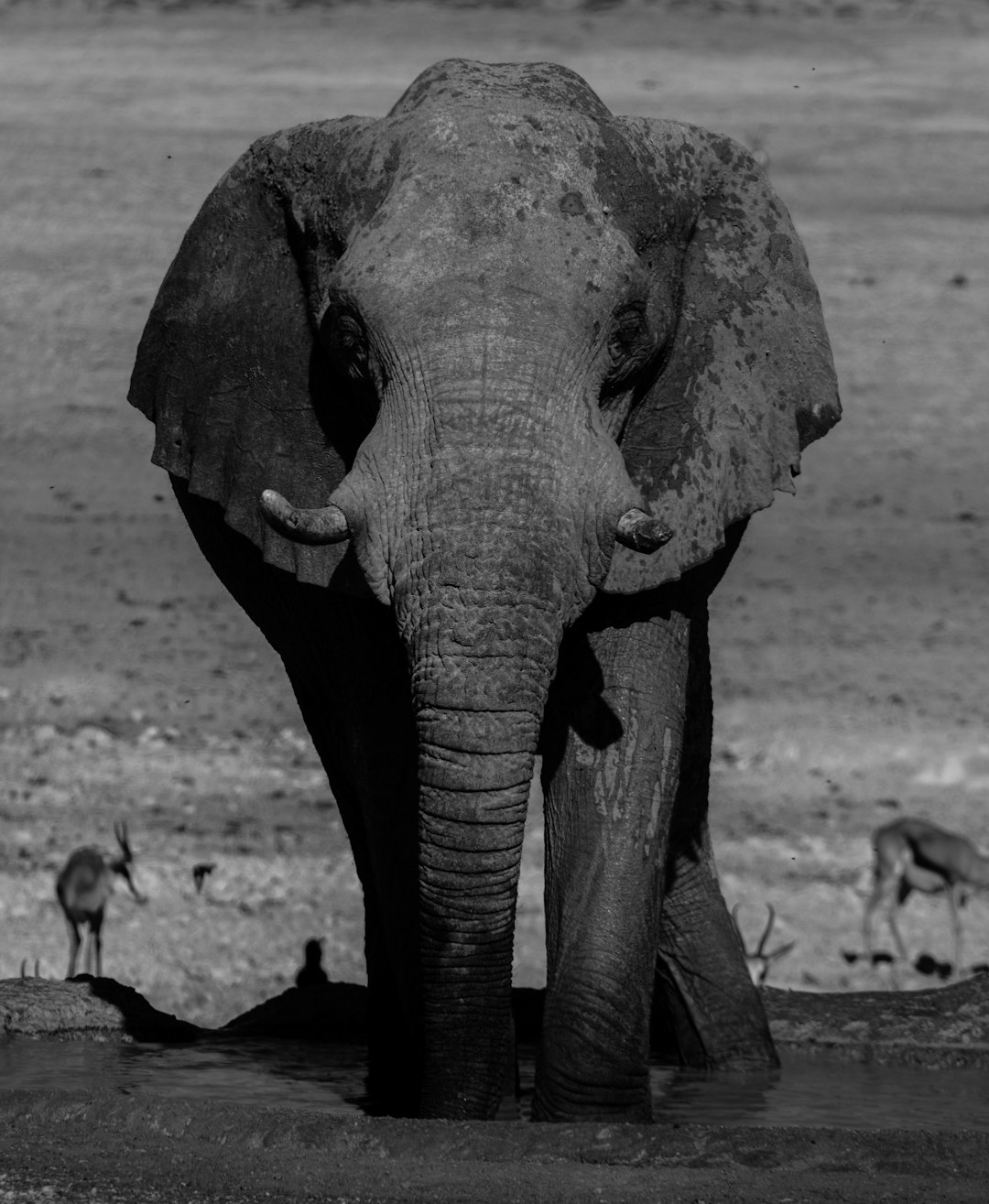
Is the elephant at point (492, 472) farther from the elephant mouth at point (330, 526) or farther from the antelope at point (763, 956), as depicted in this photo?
the antelope at point (763, 956)

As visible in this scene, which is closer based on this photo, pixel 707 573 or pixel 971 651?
pixel 707 573

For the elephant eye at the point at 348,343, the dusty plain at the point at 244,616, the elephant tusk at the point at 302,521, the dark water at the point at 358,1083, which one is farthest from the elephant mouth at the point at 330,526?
the dusty plain at the point at 244,616

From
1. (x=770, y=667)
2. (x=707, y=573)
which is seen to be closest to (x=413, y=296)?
(x=707, y=573)

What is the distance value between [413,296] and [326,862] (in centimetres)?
425

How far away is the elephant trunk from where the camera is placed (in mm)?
4129

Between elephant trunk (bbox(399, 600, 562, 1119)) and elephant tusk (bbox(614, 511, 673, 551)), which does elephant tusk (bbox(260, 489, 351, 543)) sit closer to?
elephant trunk (bbox(399, 600, 562, 1119))

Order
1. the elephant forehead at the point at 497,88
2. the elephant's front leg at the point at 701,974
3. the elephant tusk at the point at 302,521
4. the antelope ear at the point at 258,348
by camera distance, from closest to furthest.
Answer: the elephant tusk at the point at 302,521 < the elephant forehead at the point at 497,88 < the antelope ear at the point at 258,348 < the elephant's front leg at the point at 701,974

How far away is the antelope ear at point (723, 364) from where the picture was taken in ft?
15.6

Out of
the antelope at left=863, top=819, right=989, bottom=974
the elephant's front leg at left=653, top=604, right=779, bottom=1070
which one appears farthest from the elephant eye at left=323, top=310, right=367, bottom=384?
the antelope at left=863, top=819, right=989, bottom=974

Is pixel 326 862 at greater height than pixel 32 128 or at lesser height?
lesser

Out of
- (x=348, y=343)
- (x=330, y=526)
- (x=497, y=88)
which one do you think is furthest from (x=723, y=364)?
(x=330, y=526)

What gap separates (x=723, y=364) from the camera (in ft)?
16.0

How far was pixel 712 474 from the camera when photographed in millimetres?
4805

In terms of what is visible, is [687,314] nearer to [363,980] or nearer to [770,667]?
[363,980]
